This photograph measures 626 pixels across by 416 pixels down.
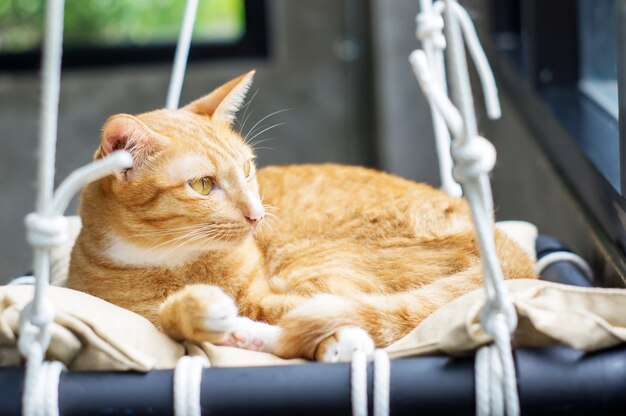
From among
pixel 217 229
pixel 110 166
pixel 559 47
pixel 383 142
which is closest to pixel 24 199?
pixel 383 142

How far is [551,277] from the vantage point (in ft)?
4.65

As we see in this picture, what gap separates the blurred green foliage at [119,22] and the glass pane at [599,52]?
7.54ft

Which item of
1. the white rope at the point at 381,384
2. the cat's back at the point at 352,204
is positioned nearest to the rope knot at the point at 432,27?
the cat's back at the point at 352,204

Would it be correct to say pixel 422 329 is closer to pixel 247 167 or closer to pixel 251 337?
pixel 251 337

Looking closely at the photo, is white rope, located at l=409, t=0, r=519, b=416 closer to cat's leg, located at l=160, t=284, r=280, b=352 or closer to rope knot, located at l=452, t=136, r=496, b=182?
rope knot, located at l=452, t=136, r=496, b=182

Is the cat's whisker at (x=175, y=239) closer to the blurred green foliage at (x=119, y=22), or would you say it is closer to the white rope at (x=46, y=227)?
the white rope at (x=46, y=227)

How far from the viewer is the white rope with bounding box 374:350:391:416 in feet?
2.98

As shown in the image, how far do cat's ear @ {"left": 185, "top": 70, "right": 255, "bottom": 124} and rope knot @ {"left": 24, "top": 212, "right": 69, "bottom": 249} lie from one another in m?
0.65

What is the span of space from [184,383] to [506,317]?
383mm

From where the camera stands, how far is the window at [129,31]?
14.0 ft

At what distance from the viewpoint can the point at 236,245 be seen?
134cm

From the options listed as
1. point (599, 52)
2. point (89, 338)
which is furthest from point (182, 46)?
point (599, 52)

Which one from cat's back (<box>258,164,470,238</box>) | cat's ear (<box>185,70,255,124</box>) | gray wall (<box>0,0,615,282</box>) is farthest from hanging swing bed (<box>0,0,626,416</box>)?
gray wall (<box>0,0,615,282</box>)

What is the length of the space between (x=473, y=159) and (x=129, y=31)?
149 inches
